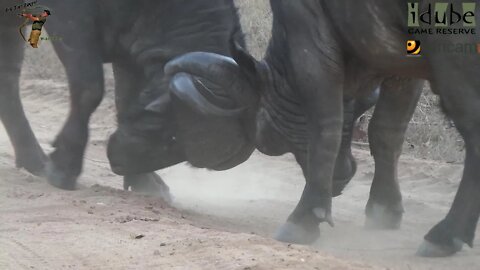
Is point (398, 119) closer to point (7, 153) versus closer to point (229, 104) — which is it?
point (229, 104)

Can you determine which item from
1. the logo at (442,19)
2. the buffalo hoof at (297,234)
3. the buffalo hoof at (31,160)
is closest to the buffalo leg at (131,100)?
the buffalo hoof at (31,160)

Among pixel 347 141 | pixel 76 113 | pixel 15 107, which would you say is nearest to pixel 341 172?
pixel 347 141

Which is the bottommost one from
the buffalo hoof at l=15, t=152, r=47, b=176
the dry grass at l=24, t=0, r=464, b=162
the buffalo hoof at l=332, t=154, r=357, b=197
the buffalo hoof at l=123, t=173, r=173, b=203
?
the buffalo hoof at l=123, t=173, r=173, b=203

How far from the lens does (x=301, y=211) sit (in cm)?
657

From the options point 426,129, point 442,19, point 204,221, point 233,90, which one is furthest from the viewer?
point 426,129

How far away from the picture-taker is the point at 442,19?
18.7ft

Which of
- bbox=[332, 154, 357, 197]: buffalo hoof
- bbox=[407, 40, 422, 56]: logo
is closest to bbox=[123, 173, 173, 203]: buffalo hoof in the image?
bbox=[332, 154, 357, 197]: buffalo hoof

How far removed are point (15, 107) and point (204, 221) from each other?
2640mm

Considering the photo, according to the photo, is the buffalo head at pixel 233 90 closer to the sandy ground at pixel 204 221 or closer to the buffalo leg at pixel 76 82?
the sandy ground at pixel 204 221

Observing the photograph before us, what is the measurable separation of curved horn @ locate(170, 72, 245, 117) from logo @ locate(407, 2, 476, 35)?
1.77 meters

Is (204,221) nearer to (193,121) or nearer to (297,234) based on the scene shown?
(193,121)

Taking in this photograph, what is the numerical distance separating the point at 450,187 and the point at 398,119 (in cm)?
161

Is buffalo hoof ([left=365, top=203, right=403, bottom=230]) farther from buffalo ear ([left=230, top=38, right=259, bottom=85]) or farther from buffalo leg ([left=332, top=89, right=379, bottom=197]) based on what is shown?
buffalo ear ([left=230, top=38, right=259, bottom=85])

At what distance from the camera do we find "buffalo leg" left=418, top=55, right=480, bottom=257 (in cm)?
570
